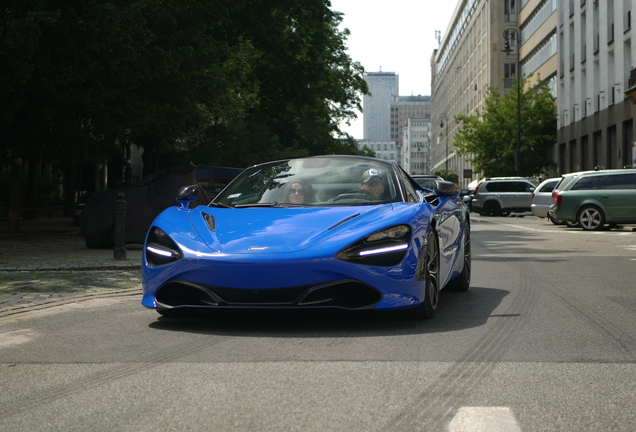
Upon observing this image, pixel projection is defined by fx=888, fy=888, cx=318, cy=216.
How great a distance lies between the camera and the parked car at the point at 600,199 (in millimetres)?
23859

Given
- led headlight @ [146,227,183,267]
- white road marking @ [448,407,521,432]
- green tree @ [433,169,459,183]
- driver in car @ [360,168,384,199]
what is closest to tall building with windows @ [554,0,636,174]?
driver in car @ [360,168,384,199]

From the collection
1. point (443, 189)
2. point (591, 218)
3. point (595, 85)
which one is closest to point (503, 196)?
point (595, 85)

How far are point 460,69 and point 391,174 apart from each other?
109m

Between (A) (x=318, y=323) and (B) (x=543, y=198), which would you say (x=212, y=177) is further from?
(A) (x=318, y=323)

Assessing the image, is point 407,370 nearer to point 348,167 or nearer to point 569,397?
point 569,397

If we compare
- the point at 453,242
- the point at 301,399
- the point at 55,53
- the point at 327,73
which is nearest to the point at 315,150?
the point at 327,73

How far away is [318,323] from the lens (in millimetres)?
6586

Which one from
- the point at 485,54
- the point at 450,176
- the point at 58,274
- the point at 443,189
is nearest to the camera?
the point at 443,189

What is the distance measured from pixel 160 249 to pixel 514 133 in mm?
56975

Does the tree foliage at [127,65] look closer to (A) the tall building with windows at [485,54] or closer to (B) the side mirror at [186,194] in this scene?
(B) the side mirror at [186,194]

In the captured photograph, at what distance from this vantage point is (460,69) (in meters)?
113

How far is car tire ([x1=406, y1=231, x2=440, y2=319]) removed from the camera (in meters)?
6.56

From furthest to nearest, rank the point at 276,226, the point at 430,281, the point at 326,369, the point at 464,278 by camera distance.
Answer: the point at 464,278
the point at 430,281
the point at 276,226
the point at 326,369

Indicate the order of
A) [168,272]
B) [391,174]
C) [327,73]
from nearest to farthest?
[168,272], [391,174], [327,73]
